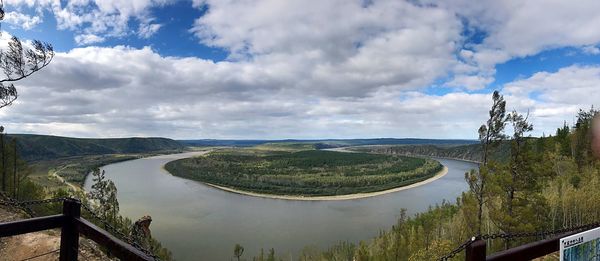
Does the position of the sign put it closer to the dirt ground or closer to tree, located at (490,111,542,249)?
the dirt ground

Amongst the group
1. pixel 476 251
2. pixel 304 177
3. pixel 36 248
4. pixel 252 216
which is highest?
pixel 476 251

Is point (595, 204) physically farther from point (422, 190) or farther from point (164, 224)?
point (422, 190)

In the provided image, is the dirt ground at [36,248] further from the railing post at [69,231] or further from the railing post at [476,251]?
the railing post at [476,251]

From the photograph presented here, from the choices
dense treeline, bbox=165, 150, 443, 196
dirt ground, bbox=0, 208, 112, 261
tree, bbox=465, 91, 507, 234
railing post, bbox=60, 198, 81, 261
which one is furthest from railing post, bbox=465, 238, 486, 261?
dense treeline, bbox=165, 150, 443, 196

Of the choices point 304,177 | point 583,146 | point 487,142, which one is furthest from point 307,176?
point 487,142

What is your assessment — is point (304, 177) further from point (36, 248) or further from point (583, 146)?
point (36, 248)

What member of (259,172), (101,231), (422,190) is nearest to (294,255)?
(101,231)
